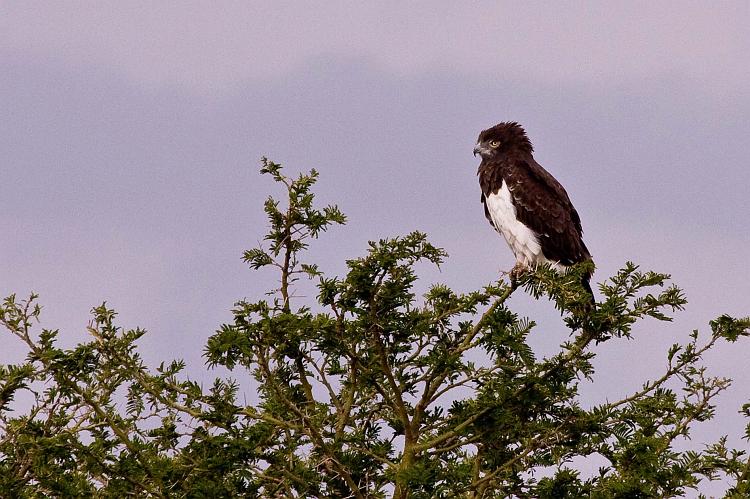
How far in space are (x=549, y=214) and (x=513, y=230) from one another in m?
0.52

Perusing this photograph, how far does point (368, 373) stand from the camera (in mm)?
8539

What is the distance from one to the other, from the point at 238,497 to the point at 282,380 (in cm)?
151

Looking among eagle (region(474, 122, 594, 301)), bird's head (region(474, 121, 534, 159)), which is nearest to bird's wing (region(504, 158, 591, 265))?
eagle (region(474, 122, 594, 301))

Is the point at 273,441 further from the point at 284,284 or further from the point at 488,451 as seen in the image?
the point at 488,451

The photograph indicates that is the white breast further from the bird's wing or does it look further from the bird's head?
the bird's head

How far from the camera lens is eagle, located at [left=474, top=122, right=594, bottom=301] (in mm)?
12352

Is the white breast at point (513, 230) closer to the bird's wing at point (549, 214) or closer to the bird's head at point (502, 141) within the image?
the bird's wing at point (549, 214)

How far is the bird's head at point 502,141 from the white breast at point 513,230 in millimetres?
1186

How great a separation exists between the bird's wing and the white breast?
0.07m

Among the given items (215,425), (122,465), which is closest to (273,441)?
(215,425)

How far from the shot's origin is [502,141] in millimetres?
14078

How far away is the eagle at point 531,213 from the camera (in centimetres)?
1235

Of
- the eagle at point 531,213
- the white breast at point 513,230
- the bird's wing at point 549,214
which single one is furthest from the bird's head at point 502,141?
the white breast at point 513,230

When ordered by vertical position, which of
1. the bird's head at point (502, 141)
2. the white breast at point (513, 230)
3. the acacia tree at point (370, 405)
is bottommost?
the acacia tree at point (370, 405)
